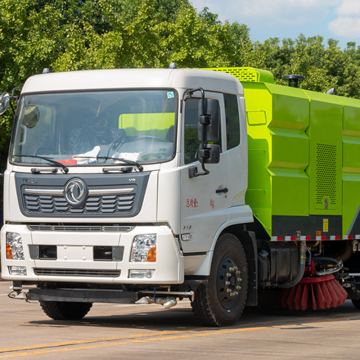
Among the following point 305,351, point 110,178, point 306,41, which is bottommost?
point 305,351

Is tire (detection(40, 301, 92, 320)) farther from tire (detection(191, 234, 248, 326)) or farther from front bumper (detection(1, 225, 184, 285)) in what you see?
tire (detection(191, 234, 248, 326))

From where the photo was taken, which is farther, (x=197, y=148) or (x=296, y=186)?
(x=296, y=186)

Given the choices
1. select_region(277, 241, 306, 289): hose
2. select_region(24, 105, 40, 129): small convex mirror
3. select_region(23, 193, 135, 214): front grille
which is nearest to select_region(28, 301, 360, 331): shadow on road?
select_region(277, 241, 306, 289): hose

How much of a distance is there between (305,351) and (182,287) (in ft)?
6.31

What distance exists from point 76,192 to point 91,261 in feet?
2.58

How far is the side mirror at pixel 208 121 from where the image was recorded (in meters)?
9.43

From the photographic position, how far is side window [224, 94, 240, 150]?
10.4m

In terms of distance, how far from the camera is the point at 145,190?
9.34 meters

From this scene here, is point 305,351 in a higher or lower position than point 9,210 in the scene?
lower

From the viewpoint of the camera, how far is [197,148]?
383 inches

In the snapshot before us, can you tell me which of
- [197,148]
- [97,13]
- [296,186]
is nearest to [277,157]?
[296,186]

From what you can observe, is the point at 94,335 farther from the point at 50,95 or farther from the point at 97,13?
the point at 97,13

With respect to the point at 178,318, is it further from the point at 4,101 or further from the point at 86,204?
the point at 4,101

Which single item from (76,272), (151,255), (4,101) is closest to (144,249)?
(151,255)
